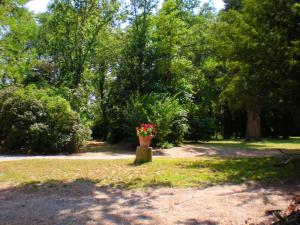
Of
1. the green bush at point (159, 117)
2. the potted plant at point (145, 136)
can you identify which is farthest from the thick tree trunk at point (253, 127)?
the potted plant at point (145, 136)

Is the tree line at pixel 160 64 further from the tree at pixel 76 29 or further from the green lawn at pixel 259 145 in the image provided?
the green lawn at pixel 259 145

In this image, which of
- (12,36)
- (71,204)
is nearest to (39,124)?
(12,36)

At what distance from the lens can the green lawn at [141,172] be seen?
818 cm

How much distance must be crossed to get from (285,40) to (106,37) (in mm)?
14694

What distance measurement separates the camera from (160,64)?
63.0ft

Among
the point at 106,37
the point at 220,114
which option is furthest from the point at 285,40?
the point at 220,114

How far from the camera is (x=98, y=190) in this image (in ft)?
24.1

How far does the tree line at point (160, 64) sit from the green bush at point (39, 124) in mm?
159

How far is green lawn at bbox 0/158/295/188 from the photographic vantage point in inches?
322

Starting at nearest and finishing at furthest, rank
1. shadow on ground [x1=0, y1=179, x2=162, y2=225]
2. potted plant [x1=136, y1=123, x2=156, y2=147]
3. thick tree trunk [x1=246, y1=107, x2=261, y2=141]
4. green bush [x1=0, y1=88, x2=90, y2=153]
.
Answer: shadow on ground [x1=0, y1=179, x2=162, y2=225], potted plant [x1=136, y1=123, x2=156, y2=147], green bush [x1=0, y1=88, x2=90, y2=153], thick tree trunk [x1=246, y1=107, x2=261, y2=141]

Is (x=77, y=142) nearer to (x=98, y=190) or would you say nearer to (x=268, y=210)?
(x=98, y=190)

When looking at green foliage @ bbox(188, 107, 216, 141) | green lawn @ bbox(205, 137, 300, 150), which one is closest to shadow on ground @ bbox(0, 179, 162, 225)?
green lawn @ bbox(205, 137, 300, 150)

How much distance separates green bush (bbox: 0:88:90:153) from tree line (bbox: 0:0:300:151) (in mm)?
159

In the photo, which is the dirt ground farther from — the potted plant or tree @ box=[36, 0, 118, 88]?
tree @ box=[36, 0, 118, 88]
